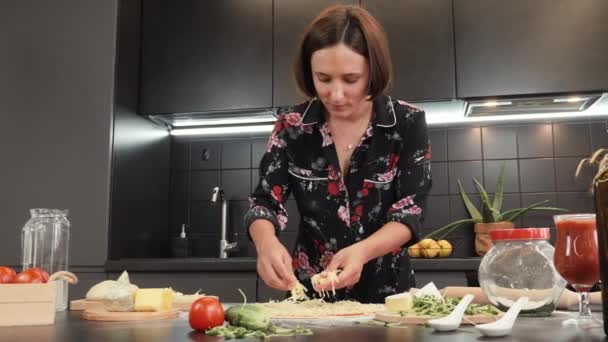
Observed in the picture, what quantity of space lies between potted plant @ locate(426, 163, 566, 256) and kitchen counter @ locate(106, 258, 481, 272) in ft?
1.16

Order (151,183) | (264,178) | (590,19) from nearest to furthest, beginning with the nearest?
(264,178), (590,19), (151,183)

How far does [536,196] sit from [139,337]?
2.39 metres

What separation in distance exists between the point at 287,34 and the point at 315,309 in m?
1.86

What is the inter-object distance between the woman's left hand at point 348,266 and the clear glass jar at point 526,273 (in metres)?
0.28

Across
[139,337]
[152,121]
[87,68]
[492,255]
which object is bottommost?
[139,337]

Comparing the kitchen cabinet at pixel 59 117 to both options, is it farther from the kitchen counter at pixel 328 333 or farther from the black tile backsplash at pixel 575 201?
the black tile backsplash at pixel 575 201

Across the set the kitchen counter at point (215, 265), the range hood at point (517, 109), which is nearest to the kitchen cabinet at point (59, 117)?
the kitchen counter at point (215, 265)

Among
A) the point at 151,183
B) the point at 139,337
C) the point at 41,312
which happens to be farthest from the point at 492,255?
the point at 151,183

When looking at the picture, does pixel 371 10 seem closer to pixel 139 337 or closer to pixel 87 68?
pixel 87 68

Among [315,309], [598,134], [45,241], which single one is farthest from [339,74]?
[598,134]

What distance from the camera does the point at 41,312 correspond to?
3.55 feet

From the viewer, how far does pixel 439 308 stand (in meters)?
1.08

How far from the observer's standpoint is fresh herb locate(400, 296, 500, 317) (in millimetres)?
1046

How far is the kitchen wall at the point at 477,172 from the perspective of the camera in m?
2.81
